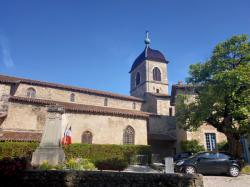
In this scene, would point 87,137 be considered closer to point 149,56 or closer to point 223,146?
point 223,146

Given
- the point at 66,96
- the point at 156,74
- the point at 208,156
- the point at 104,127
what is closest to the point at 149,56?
the point at 156,74

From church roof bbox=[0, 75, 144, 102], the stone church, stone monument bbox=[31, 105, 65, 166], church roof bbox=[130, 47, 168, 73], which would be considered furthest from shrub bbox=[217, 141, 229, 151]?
church roof bbox=[130, 47, 168, 73]

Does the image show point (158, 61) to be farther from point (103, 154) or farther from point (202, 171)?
point (202, 171)

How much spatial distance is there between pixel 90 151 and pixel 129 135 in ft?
19.2

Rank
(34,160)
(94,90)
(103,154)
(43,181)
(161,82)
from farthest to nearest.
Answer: (161,82) < (94,90) < (103,154) < (34,160) < (43,181)

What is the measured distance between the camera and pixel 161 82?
42031 mm

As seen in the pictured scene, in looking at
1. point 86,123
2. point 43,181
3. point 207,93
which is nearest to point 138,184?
point 43,181

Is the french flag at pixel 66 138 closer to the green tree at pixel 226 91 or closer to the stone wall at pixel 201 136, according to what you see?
the green tree at pixel 226 91

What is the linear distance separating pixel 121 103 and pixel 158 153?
8.98 metres

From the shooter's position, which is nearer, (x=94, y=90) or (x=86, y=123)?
(x=86, y=123)

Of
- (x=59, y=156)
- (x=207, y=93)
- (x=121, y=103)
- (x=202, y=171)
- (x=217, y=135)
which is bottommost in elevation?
(x=202, y=171)

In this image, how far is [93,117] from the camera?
73.3 ft

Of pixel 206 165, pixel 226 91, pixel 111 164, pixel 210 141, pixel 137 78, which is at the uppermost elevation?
pixel 137 78

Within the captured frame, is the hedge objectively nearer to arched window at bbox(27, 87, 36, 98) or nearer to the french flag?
the french flag
